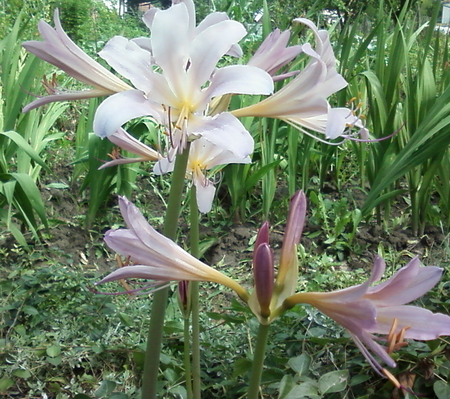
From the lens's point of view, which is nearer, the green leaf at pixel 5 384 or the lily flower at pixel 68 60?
the lily flower at pixel 68 60

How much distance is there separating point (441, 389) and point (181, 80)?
0.74m

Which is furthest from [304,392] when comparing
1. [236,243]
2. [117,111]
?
[236,243]

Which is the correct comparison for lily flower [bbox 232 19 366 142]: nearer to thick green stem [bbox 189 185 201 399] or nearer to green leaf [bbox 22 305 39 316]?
thick green stem [bbox 189 185 201 399]

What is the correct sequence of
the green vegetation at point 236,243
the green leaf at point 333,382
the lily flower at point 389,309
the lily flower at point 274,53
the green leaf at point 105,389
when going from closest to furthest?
the lily flower at point 389,309 → the lily flower at point 274,53 → the green leaf at point 333,382 → the green leaf at point 105,389 → the green vegetation at point 236,243

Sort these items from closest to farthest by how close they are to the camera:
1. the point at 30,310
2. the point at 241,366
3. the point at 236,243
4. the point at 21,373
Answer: the point at 241,366 → the point at 21,373 → the point at 30,310 → the point at 236,243

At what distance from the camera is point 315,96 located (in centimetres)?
72

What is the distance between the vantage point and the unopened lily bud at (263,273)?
591 mm

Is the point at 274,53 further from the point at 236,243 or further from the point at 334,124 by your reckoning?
the point at 236,243

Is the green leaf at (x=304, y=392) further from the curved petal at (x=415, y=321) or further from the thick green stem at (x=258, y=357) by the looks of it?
the curved petal at (x=415, y=321)

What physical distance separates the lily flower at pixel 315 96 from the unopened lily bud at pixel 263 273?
0.62 feet

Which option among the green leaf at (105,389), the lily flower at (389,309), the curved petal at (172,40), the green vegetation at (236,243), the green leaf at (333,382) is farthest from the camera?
→ the green vegetation at (236,243)

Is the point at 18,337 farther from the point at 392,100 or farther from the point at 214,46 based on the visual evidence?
the point at 392,100

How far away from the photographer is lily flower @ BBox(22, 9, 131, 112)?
72 centimetres

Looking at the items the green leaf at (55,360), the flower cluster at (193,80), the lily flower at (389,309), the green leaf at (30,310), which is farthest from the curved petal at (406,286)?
the green leaf at (30,310)
